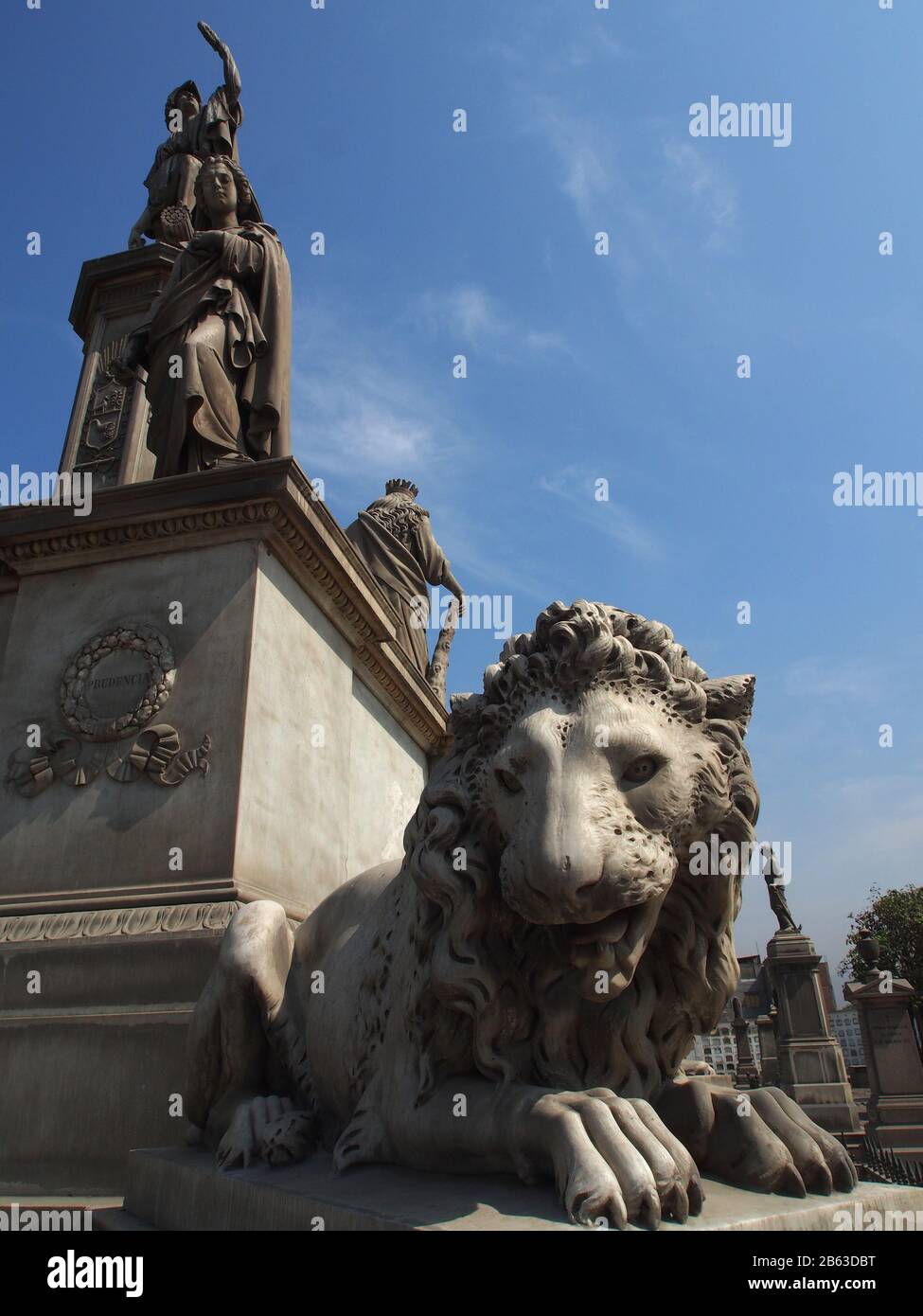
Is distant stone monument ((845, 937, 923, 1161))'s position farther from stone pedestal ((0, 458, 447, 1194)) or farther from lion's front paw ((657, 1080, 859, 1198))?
lion's front paw ((657, 1080, 859, 1198))

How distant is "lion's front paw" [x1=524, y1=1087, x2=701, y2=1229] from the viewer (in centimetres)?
163

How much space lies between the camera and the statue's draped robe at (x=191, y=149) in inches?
327

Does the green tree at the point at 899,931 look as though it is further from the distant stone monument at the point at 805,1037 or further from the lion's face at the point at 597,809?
the lion's face at the point at 597,809

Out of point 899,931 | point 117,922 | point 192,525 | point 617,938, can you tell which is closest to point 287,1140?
point 617,938

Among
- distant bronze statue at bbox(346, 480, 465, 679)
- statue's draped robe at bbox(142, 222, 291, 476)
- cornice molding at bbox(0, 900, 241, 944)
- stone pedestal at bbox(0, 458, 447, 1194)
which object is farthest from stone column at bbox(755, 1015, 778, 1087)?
cornice molding at bbox(0, 900, 241, 944)

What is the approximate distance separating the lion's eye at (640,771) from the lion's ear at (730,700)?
1.02 ft

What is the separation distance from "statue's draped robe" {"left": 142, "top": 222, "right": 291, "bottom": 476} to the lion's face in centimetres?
445

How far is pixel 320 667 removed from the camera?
5609 millimetres

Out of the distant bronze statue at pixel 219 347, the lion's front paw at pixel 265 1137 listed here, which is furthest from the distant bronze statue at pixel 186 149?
the lion's front paw at pixel 265 1137

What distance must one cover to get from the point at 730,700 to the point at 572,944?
2.50 ft

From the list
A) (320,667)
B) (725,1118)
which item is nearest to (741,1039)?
(320,667)

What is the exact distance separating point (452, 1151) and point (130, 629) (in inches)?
143
